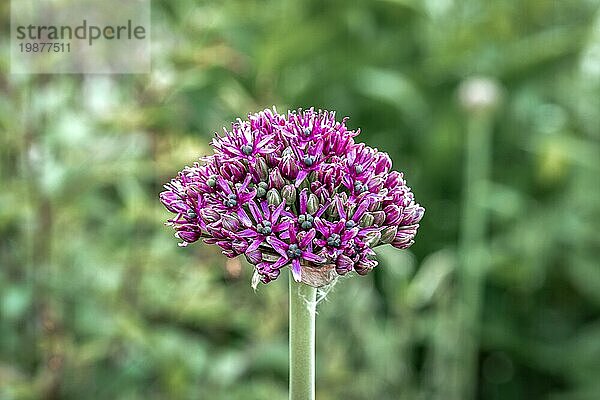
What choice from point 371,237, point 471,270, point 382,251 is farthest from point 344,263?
point 471,270

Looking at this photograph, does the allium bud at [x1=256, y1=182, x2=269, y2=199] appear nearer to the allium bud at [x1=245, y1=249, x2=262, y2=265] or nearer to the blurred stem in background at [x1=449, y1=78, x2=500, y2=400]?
the allium bud at [x1=245, y1=249, x2=262, y2=265]

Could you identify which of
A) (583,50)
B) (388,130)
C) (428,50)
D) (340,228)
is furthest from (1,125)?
(583,50)

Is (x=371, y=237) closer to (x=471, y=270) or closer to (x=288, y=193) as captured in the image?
(x=288, y=193)

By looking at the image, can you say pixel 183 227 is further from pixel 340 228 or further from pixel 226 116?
pixel 226 116

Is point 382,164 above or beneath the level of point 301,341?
above

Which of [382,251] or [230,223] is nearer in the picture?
[230,223]

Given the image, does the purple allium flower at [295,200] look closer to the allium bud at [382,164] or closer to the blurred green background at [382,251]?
the allium bud at [382,164]

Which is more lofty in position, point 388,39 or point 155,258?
point 388,39
